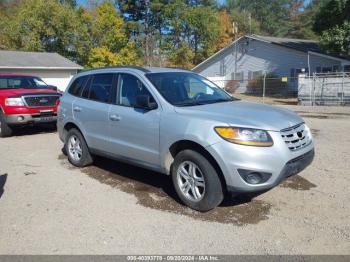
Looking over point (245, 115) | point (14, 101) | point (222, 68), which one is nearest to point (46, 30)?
point (222, 68)

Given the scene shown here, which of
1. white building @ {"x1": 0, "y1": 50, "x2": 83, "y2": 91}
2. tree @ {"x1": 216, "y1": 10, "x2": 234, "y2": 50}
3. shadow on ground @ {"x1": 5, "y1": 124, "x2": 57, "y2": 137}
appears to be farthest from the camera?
tree @ {"x1": 216, "y1": 10, "x2": 234, "y2": 50}

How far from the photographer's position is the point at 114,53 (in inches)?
1599

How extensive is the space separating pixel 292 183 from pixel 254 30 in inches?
2431

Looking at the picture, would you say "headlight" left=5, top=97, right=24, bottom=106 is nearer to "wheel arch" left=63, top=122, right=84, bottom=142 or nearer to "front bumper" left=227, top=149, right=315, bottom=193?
"wheel arch" left=63, top=122, right=84, bottom=142

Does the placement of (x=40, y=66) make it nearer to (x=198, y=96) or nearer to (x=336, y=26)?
(x=336, y=26)

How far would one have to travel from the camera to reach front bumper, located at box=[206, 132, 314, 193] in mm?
4371

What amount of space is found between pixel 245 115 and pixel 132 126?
1.71 metres

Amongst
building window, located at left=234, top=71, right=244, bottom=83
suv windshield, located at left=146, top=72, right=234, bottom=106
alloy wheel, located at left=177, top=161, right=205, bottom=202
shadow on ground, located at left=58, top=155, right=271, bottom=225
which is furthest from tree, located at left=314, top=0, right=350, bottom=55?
alloy wheel, located at left=177, top=161, right=205, bottom=202

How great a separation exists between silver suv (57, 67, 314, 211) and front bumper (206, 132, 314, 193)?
11 millimetres

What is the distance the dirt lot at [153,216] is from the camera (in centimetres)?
403

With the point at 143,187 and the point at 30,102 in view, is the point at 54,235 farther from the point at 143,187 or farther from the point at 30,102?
the point at 30,102

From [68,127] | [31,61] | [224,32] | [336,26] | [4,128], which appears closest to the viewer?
[68,127]

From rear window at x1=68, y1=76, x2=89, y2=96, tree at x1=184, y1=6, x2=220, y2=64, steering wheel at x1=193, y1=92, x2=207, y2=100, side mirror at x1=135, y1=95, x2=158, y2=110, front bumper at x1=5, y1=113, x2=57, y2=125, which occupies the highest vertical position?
tree at x1=184, y1=6, x2=220, y2=64

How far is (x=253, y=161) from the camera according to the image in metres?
4.37
